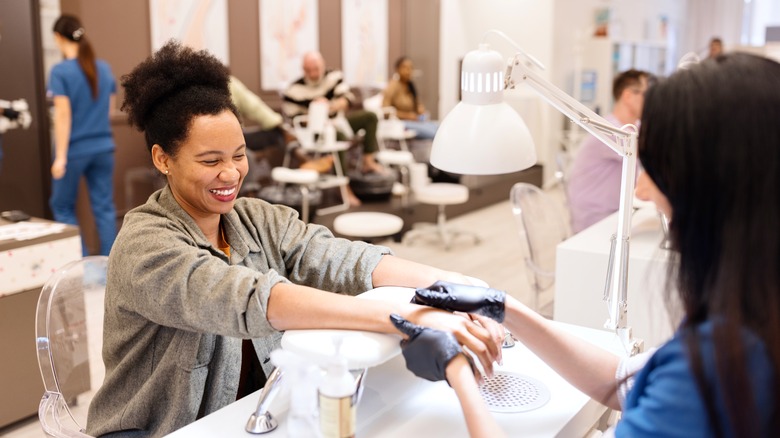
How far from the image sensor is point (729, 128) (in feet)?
2.60

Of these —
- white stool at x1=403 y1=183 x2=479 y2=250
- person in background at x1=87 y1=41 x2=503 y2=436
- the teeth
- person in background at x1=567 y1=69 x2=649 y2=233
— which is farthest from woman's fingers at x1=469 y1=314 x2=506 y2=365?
white stool at x1=403 y1=183 x2=479 y2=250

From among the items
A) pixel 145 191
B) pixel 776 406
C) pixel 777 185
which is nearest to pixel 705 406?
pixel 776 406

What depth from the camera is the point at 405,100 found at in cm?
707

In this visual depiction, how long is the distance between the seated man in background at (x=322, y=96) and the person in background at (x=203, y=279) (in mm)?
4156

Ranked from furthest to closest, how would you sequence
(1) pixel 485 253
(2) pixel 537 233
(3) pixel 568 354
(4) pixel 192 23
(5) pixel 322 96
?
(5) pixel 322 96, (4) pixel 192 23, (1) pixel 485 253, (2) pixel 537 233, (3) pixel 568 354

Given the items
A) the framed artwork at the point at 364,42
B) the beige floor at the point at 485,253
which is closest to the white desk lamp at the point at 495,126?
the beige floor at the point at 485,253

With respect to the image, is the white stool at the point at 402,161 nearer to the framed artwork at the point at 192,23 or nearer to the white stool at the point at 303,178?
the white stool at the point at 303,178

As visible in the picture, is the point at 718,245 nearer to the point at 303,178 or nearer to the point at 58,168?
Result: the point at 58,168

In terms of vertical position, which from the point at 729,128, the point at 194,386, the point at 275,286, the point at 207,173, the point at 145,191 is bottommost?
the point at 145,191

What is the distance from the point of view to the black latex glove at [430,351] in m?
1.06

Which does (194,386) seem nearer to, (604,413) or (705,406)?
(604,413)

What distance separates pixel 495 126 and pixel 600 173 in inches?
83.8

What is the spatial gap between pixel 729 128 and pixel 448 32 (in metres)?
7.51

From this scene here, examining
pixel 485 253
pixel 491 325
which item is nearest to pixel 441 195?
pixel 485 253
